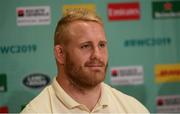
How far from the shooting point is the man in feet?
4.86

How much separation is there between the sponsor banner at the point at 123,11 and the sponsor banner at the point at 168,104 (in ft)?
1.81

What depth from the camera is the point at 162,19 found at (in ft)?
7.93

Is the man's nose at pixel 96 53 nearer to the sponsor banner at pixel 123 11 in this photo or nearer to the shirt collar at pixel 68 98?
the shirt collar at pixel 68 98

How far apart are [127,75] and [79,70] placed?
95 cm

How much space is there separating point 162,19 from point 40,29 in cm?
77

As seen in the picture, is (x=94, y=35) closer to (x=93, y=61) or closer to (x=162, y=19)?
(x=93, y=61)

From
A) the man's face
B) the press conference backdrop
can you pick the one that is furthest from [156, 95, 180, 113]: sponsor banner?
the man's face

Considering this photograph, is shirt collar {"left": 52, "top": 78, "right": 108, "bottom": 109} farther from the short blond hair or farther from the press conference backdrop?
the press conference backdrop

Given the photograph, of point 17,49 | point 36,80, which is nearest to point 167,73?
point 36,80

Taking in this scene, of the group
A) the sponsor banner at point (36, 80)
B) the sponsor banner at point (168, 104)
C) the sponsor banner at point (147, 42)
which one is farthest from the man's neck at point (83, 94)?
the sponsor banner at point (168, 104)

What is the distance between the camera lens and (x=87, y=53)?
4.86 feet

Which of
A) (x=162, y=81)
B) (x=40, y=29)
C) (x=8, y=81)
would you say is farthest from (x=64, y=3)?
(x=162, y=81)

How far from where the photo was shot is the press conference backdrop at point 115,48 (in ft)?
7.36

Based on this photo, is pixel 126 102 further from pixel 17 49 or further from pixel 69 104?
pixel 17 49
